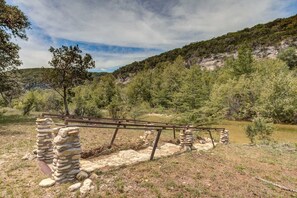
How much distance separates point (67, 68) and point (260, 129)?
20.7 m

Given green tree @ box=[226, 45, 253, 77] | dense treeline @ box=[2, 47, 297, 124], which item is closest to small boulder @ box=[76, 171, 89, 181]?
dense treeline @ box=[2, 47, 297, 124]

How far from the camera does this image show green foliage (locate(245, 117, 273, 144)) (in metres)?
18.6

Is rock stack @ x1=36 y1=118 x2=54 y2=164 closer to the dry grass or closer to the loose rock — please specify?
the loose rock

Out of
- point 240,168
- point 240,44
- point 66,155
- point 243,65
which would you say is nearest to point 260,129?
point 240,168

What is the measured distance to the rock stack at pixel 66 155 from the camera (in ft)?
18.2

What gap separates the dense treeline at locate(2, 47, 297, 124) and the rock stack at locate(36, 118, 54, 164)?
17310 mm

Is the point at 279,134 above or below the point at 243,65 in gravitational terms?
below

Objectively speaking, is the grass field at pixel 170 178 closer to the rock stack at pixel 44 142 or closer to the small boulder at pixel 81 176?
the small boulder at pixel 81 176

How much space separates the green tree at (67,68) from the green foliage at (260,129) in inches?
718

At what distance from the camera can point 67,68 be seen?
76.1ft

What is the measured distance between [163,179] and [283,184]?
4.53 meters

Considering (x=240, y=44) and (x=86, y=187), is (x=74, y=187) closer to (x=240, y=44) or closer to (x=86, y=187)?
(x=86, y=187)

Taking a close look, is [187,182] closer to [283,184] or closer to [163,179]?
[163,179]

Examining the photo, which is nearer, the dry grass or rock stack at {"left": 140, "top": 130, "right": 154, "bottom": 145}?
rock stack at {"left": 140, "top": 130, "right": 154, "bottom": 145}
